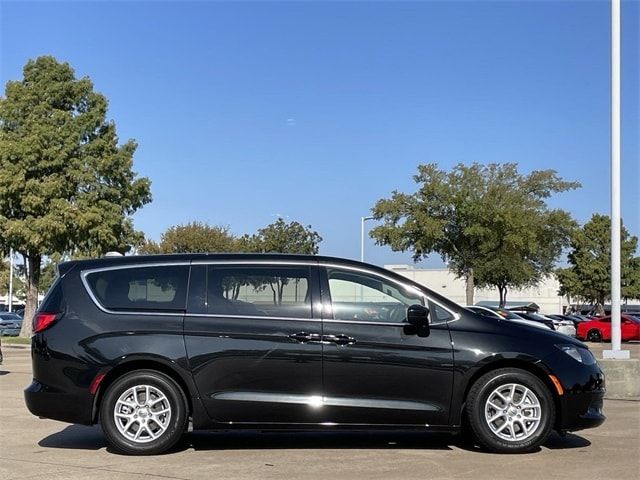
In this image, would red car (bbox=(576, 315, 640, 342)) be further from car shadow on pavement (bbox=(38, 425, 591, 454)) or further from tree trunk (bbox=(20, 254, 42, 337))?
car shadow on pavement (bbox=(38, 425, 591, 454))

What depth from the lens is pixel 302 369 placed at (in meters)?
7.10

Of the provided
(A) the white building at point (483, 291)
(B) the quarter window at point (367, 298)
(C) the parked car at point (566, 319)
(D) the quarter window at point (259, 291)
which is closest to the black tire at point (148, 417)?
(D) the quarter window at point (259, 291)

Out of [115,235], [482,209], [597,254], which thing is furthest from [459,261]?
[597,254]

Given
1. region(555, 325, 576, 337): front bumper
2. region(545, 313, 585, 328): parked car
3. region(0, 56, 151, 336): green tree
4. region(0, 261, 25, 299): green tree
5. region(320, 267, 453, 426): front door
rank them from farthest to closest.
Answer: region(0, 261, 25, 299): green tree → region(545, 313, 585, 328): parked car → region(555, 325, 576, 337): front bumper → region(0, 56, 151, 336): green tree → region(320, 267, 453, 426): front door

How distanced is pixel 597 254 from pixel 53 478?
62894 millimetres

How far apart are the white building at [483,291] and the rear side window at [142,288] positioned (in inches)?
3167

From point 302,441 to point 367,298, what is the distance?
1650 millimetres

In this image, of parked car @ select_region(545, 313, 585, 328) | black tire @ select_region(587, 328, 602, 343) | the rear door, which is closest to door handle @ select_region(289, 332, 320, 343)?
the rear door

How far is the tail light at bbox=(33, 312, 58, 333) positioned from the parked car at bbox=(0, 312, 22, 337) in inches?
1284

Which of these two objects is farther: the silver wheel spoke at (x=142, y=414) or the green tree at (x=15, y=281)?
the green tree at (x=15, y=281)

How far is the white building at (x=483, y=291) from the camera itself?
298 feet

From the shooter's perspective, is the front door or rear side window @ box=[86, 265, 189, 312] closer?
the front door

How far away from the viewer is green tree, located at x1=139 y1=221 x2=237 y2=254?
5112cm

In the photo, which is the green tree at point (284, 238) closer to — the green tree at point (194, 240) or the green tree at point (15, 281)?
the green tree at point (194, 240)
